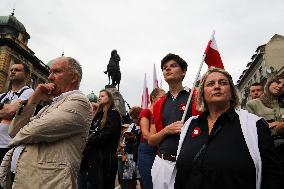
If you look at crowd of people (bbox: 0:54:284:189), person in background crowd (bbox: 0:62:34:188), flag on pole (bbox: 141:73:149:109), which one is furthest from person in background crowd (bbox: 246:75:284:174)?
flag on pole (bbox: 141:73:149:109)

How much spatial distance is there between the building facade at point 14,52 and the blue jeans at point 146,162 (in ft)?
117

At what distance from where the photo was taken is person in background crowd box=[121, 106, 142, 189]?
7066mm

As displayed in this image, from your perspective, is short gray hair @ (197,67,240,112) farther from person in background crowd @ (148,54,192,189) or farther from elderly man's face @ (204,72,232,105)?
person in background crowd @ (148,54,192,189)

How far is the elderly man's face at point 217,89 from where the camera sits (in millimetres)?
2355

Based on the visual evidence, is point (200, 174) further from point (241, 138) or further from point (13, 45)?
point (13, 45)

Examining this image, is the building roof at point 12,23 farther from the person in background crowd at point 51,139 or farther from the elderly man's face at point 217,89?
the elderly man's face at point 217,89

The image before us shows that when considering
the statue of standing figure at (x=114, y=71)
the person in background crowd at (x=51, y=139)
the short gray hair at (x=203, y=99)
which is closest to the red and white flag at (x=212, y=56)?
the short gray hair at (x=203, y=99)

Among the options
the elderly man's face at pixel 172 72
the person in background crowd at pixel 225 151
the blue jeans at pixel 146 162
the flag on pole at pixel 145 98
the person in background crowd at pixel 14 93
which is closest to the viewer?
the person in background crowd at pixel 225 151

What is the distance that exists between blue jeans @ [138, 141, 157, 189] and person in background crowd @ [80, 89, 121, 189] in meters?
0.40

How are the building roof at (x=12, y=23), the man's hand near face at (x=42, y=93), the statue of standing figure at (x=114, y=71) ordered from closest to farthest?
the man's hand near face at (x=42, y=93), the statue of standing figure at (x=114, y=71), the building roof at (x=12, y=23)

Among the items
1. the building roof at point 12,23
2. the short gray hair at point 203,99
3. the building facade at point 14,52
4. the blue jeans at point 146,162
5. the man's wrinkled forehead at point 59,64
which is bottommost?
the blue jeans at point 146,162

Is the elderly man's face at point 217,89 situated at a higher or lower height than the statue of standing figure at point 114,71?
lower

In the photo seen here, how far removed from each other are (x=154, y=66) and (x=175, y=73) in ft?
13.9

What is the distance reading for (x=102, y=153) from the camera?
447 cm
